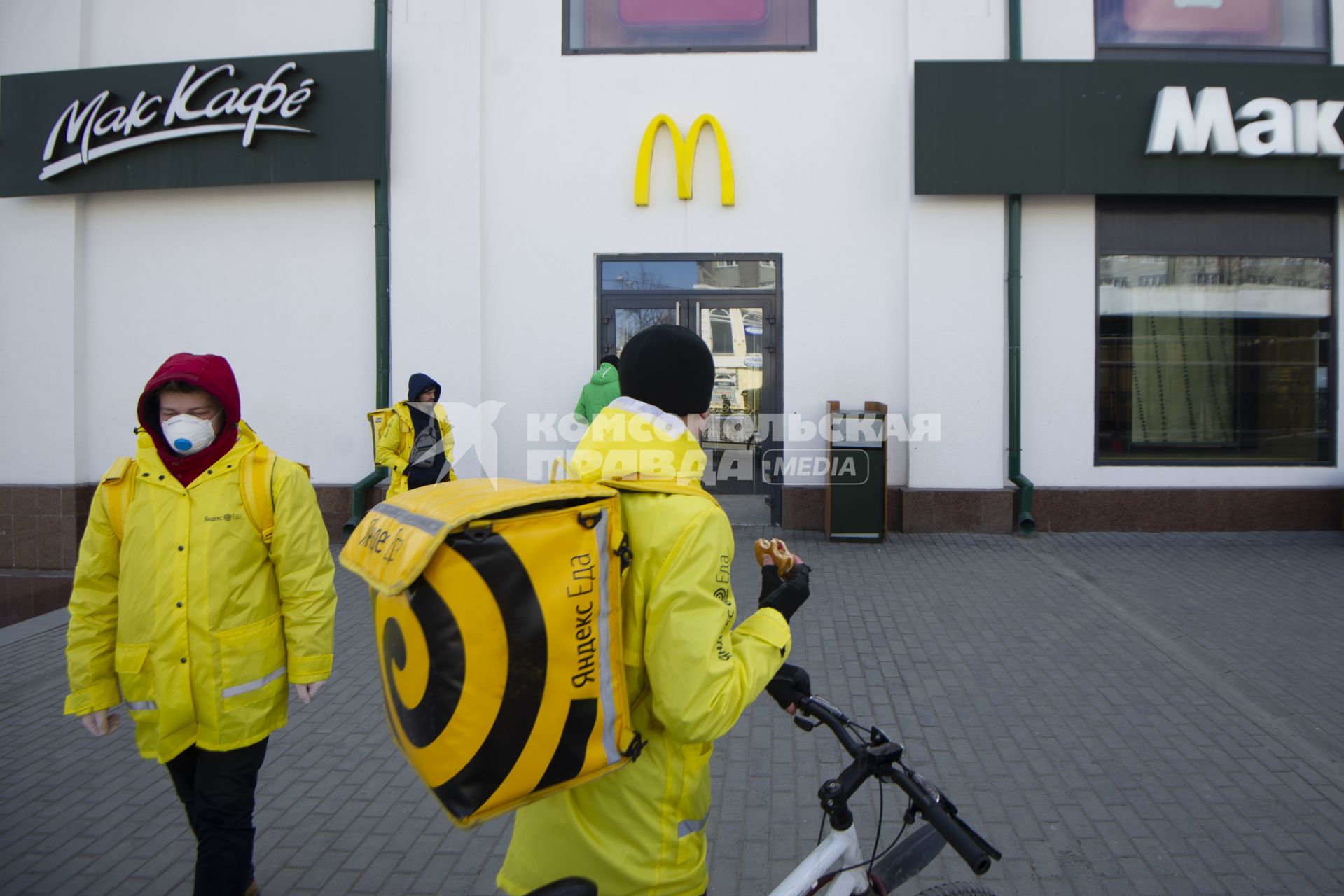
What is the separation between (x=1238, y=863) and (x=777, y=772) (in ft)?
5.84

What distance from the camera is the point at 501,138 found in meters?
9.10

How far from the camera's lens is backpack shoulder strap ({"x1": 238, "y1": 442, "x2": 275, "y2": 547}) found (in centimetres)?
274

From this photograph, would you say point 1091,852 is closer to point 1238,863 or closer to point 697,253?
point 1238,863

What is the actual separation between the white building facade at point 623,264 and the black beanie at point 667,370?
717 centimetres

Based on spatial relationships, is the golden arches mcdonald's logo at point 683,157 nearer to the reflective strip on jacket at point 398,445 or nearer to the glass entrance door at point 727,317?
the glass entrance door at point 727,317

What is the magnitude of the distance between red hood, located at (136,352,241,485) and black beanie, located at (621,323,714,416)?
1477mm

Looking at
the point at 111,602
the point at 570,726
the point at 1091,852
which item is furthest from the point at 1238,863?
the point at 111,602

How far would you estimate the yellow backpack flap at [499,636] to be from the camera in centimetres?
144

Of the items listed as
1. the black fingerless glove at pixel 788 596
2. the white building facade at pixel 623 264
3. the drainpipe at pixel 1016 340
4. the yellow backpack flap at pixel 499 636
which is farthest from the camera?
the white building facade at pixel 623 264

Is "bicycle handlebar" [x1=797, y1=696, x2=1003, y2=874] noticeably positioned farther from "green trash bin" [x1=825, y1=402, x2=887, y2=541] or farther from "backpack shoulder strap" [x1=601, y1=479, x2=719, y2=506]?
"green trash bin" [x1=825, y1=402, x2=887, y2=541]

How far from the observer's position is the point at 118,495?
272 cm

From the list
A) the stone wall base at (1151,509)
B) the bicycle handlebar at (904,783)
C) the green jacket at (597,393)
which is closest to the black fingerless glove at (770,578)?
the bicycle handlebar at (904,783)

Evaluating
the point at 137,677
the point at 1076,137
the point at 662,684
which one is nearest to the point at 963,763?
the point at 662,684

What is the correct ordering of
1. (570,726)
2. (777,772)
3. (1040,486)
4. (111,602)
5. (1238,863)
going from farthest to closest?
1. (1040,486)
2. (777,772)
3. (1238,863)
4. (111,602)
5. (570,726)
